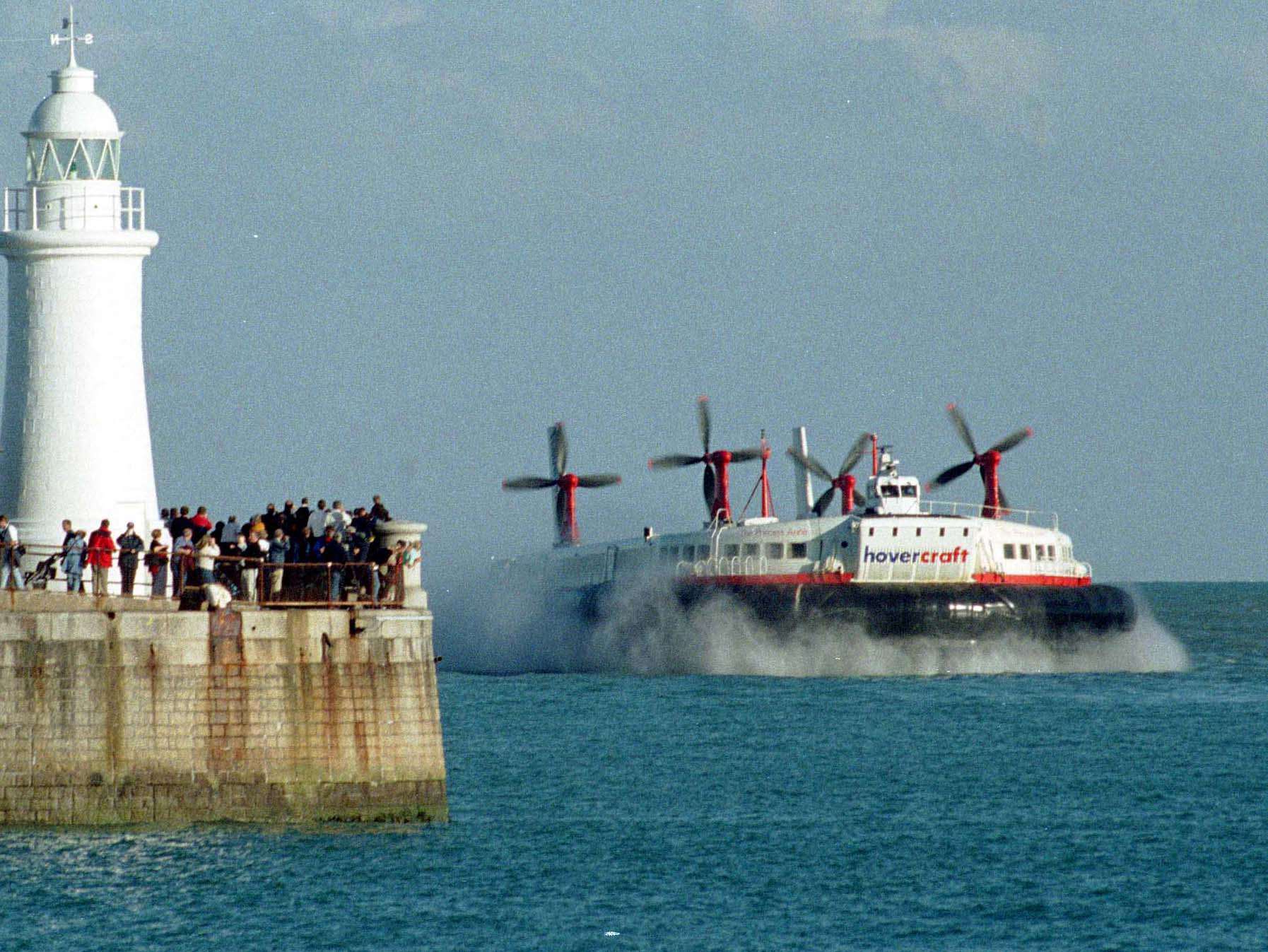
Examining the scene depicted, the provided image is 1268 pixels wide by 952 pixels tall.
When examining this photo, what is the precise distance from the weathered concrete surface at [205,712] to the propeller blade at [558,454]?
5395 centimetres

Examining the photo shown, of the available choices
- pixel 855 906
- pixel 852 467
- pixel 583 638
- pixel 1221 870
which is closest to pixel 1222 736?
pixel 1221 870

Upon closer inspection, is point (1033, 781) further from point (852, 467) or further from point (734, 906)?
point (852, 467)

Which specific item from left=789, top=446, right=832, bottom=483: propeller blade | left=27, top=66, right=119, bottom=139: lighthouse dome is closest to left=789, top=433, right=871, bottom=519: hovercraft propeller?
left=789, top=446, right=832, bottom=483: propeller blade

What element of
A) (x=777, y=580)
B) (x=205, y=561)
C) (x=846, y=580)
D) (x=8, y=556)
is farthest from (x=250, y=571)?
(x=777, y=580)

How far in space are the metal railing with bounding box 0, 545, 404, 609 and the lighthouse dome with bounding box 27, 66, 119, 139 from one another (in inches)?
234

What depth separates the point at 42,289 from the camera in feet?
92.5

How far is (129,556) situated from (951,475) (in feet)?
143

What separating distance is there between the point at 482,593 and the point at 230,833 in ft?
170

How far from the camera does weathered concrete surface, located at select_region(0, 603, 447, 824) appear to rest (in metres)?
22.2

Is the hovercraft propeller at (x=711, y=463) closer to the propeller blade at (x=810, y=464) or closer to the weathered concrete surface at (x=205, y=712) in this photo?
the propeller blade at (x=810, y=464)

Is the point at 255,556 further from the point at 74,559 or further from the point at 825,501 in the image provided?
the point at 825,501

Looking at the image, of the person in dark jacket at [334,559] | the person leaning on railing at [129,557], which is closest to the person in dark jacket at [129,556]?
the person leaning on railing at [129,557]

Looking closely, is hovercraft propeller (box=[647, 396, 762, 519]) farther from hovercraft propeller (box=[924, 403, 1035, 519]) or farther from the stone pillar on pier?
the stone pillar on pier

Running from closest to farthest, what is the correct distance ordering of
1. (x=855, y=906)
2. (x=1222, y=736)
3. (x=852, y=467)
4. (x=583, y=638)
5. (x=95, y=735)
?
(x=95, y=735), (x=855, y=906), (x=1222, y=736), (x=583, y=638), (x=852, y=467)
